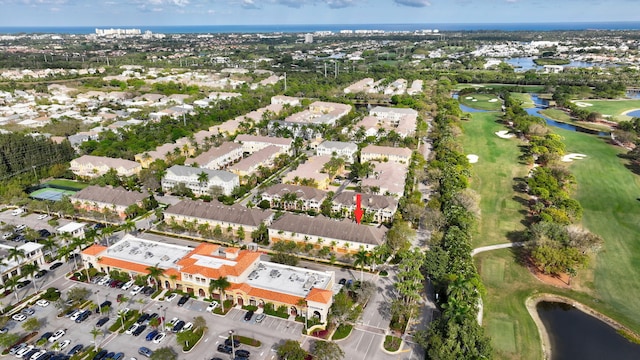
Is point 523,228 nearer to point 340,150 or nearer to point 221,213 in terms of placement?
point 340,150

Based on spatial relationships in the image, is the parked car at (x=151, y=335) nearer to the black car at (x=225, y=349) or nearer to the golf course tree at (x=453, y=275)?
the black car at (x=225, y=349)

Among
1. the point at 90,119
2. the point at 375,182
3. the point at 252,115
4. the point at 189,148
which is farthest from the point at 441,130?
the point at 90,119

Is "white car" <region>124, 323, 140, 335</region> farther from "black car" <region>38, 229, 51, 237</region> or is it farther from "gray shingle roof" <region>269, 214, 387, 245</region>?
"black car" <region>38, 229, 51, 237</region>

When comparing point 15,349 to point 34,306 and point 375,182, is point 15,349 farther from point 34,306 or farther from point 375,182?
point 375,182

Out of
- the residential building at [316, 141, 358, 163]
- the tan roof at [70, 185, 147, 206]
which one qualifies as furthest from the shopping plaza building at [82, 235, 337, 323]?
the residential building at [316, 141, 358, 163]

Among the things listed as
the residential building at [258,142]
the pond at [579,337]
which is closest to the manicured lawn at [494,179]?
the pond at [579,337]

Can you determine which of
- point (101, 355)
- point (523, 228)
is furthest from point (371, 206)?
point (101, 355)
